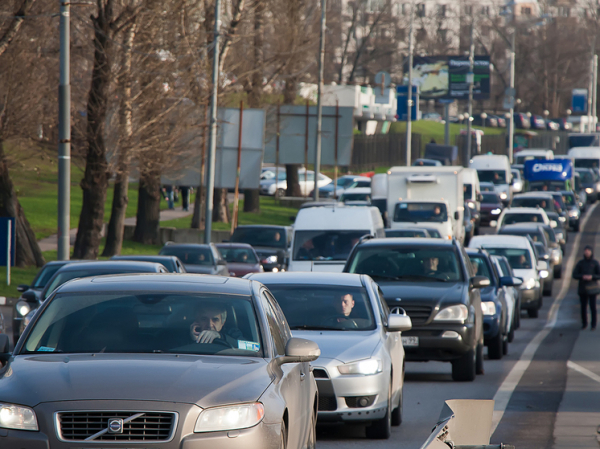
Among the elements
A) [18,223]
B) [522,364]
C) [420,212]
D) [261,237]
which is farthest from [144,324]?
[420,212]

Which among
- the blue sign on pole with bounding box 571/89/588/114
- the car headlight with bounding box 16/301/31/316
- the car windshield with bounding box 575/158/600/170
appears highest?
the blue sign on pole with bounding box 571/89/588/114

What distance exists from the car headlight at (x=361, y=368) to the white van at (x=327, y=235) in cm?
1276

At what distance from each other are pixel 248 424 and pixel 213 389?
252mm

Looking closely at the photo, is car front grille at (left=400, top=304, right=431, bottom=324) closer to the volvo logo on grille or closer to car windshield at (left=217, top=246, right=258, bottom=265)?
the volvo logo on grille

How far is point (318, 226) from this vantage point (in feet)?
77.1

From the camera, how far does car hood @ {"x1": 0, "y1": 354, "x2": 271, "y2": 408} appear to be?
5.66 m

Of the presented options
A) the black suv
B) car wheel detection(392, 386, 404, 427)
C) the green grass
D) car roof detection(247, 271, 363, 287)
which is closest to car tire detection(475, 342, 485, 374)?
the black suv

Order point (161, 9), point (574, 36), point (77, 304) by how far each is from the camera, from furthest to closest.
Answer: point (574, 36), point (161, 9), point (77, 304)

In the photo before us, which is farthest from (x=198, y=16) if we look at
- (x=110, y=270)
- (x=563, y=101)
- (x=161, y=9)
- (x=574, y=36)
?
(x=563, y=101)

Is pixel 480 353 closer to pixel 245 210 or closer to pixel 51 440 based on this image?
pixel 51 440

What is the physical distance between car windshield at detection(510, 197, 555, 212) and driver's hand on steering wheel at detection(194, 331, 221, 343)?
3993 cm

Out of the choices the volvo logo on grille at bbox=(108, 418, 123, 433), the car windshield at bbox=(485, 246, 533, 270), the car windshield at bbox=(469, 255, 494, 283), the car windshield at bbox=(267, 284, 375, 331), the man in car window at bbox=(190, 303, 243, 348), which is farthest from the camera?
the car windshield at bbox=(485, 246, 533, 270)

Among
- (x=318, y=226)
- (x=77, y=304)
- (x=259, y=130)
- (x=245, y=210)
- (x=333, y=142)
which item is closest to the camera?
(x=77, y=304)

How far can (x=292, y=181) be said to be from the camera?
60.0m
